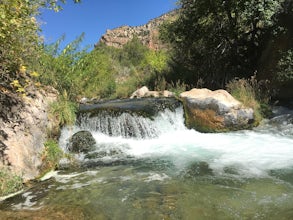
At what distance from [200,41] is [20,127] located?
10.6m

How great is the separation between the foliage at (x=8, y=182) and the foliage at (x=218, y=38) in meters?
10.3

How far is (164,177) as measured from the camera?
5.93 meters

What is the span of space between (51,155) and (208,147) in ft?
12.5

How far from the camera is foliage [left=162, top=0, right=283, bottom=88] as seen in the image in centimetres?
1345

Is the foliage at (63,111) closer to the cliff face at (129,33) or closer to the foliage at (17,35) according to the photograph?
A: the foliage at (17,35)

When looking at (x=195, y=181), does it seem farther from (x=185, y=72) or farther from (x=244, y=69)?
(x=185, y=72)

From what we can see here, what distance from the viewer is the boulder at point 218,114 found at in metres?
9.85

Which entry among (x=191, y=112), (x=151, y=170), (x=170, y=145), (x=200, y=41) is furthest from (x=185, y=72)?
(x=151, y=170)

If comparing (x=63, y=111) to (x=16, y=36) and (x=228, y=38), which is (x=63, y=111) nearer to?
(x=16, y=36)

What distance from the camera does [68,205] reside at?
475 centimetres

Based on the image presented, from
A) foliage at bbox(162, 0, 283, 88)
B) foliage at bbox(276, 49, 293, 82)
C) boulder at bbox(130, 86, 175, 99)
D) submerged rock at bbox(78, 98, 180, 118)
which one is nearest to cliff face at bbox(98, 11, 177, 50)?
foliage at bbox(162, 0, 283, 88)

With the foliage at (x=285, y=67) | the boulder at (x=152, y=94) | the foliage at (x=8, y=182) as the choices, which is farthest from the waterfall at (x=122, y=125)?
the foliage at (x=285, y=67)

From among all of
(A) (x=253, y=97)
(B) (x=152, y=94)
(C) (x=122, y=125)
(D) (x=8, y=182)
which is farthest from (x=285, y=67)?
(D) (x=8, y=182)

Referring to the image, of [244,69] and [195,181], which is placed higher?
[244,69]
